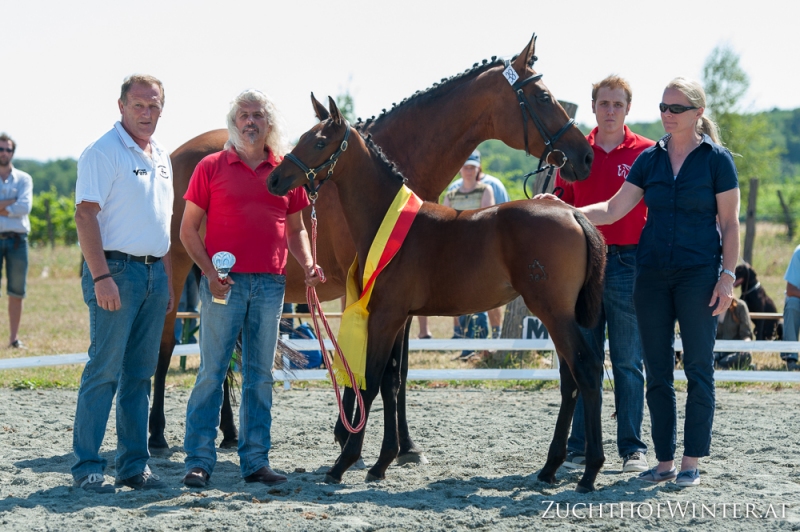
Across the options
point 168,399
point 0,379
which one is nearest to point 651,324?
point 168,399

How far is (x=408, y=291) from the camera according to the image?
15.8 feet

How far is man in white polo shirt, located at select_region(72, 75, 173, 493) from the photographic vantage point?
4.38 m

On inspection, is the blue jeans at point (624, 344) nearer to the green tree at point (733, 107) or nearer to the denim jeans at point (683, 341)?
the denim jeans at point (683, 341)

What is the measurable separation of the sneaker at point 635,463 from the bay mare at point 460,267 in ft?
1.91

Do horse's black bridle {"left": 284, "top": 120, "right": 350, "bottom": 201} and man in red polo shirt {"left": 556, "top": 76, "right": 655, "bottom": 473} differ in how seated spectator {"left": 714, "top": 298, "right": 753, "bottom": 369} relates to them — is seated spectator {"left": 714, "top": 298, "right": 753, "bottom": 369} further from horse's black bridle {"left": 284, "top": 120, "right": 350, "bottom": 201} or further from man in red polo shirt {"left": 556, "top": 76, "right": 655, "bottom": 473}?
horse's black bridle {"left": 284, "top": 120, "right": 350, "bottom": 201}

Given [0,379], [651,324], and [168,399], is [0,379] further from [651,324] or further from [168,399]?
[651,324]

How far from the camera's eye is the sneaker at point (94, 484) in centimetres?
450

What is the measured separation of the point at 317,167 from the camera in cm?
477

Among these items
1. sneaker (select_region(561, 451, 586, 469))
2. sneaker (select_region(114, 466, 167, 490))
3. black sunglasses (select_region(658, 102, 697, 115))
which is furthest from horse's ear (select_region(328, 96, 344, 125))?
sneaker (select_region(561, 451, 586, 469))

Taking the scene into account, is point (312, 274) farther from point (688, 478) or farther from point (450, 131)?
point (688, 478)

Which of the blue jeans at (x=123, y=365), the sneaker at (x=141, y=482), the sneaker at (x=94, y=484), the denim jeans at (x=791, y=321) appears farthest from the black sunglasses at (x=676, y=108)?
the denim jeans at (x=791, y=321)

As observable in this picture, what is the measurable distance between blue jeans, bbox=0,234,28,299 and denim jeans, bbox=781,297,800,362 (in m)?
8.95

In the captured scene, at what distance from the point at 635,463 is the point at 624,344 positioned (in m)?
0.73

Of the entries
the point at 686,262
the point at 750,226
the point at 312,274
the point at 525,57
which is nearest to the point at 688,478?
the point at 686,262
